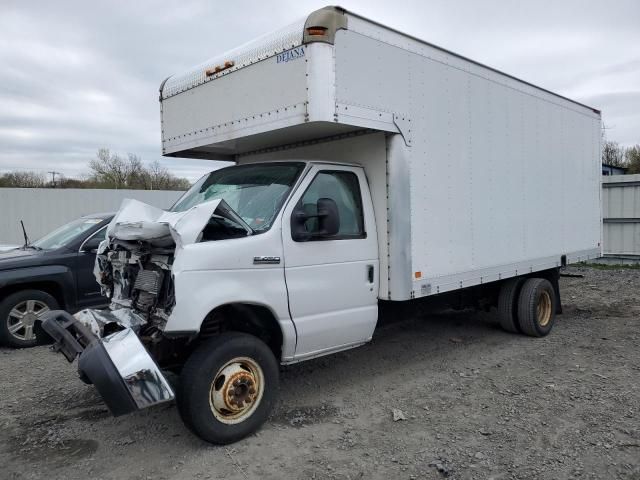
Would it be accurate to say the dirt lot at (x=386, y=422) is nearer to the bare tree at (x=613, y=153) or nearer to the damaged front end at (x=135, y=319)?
the damaged front end at (x=135, y=319)

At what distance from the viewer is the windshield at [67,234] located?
7605 mm

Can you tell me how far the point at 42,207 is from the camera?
16672 millimetres

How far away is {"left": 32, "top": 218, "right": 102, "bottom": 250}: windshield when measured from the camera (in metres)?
7.61

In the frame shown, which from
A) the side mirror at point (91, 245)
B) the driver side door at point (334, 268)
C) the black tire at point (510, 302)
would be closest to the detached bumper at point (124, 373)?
the driver side door at point (334, 268)

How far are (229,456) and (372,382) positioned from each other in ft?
6.70

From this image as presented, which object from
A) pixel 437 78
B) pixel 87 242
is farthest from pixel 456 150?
pixel 87 242

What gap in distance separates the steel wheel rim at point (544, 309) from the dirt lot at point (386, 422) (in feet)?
2.08

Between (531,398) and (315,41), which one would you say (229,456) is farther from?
(315,41)

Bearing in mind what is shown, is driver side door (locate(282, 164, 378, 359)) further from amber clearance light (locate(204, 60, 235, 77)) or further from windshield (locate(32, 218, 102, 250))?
windshield (locate(32, 218, 102, 250))

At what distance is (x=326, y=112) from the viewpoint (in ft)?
14.0

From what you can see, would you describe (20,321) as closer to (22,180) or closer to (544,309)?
(544,309)

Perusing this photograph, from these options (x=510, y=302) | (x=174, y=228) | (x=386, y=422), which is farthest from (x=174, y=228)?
(x=510, y=302)

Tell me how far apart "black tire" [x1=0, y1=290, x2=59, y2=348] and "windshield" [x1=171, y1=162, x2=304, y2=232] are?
3127 mm

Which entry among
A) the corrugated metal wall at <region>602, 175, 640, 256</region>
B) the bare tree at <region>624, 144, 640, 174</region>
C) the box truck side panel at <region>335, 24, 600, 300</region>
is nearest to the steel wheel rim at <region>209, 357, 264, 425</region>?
the box truck side panel at <region>335, 24, 600, 300</region>
